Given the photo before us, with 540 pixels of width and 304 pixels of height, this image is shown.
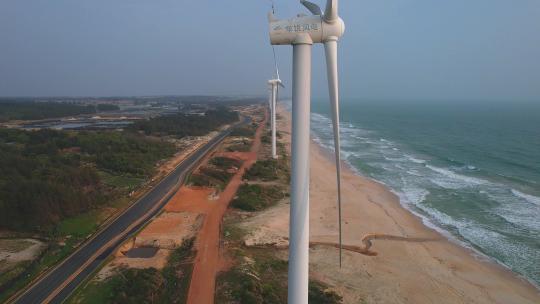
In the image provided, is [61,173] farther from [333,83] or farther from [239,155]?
[333,83]

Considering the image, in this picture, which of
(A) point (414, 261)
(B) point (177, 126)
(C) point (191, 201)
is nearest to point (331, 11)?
(A) point (414, 261)

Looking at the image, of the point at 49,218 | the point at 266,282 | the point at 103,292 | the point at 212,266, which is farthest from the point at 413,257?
the point at 49,218

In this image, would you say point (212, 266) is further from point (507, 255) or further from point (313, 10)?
point (507, 255)

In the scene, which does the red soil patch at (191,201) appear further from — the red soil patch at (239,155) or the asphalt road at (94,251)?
the red soil patch at (239,155)

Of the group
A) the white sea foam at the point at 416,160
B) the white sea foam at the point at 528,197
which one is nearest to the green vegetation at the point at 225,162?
the white sea foam at the point at 416,160

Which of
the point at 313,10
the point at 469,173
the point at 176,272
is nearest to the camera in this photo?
the point at 313,10
